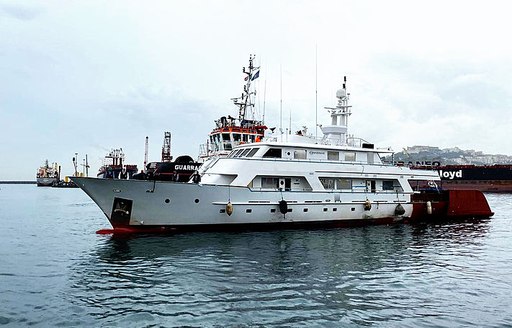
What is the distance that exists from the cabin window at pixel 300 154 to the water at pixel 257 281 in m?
4.94

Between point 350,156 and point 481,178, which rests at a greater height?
point 481,178

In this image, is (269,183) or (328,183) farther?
(328,183)

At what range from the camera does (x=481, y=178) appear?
72250 mm

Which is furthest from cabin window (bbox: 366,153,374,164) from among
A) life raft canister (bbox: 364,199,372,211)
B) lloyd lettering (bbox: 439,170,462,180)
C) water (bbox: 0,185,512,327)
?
lloyd lettering (bbox: 439,170,462,180)

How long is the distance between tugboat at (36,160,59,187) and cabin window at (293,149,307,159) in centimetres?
15699

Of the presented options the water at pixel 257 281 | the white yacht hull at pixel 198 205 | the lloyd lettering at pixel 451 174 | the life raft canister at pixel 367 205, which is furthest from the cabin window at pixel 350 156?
→ the lloyd lettering at pixel 451 174

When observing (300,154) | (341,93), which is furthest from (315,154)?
(341,93)

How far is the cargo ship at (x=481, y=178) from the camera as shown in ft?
232

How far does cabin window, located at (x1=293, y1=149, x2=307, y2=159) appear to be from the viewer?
23844 millimetres

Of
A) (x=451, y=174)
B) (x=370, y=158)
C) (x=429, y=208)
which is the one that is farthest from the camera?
(x=451, y=174)

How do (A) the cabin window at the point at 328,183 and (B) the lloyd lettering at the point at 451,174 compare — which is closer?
(A) the cabin window at the point at 328,183

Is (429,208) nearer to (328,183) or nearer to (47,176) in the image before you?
(328,183)

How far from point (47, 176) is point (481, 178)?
15471 centimetres

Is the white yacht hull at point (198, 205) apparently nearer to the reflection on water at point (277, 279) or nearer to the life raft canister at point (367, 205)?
the reflection on water at point (277, 279)
